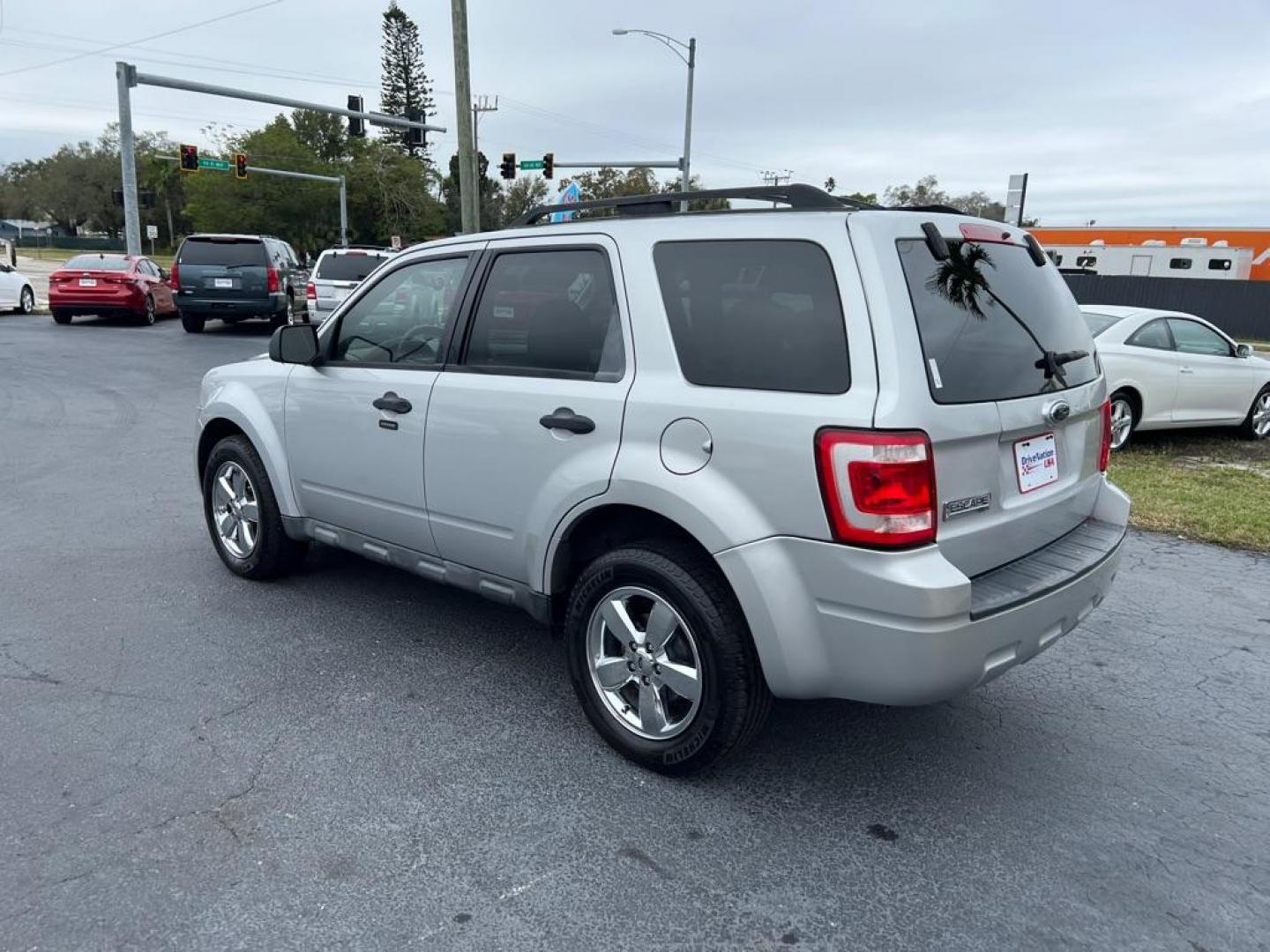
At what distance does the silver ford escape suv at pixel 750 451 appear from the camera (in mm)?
2691

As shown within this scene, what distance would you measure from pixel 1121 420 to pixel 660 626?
7.85m

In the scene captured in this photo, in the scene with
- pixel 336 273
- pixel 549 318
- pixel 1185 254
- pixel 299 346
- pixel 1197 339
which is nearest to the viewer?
pixel 549 318

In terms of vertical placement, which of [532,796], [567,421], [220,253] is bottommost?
[532,796]

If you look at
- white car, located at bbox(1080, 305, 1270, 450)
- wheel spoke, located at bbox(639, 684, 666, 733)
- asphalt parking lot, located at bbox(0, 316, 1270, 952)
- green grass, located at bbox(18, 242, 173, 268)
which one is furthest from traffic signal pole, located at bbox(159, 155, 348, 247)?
wheel spoke, located at bbox(639, 684, 666, 733)

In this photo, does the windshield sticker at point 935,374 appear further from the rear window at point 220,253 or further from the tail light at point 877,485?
the rear window at point 220,253

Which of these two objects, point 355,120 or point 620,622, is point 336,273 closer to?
point 355,120

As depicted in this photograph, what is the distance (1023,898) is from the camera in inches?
104

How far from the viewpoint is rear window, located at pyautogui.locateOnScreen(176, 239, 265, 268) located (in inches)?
716

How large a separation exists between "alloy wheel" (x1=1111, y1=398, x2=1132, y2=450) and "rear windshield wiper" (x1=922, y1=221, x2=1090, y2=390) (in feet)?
21.4

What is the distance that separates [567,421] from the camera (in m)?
3.28

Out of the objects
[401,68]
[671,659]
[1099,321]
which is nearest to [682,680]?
[671,659]

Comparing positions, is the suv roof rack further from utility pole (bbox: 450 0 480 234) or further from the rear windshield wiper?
utility pole (bbox: 450 0 480 234)

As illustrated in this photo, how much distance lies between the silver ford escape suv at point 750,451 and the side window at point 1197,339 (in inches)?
282

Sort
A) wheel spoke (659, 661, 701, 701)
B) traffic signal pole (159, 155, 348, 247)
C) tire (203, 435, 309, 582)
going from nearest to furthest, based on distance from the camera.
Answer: wheel spoke (659, 661, 701, 701) < tire (203, 435, 309, 582) < traffic signal pole (159, 155, 348, 247)
